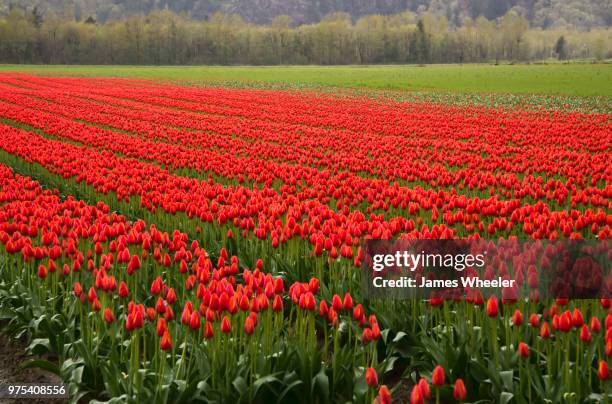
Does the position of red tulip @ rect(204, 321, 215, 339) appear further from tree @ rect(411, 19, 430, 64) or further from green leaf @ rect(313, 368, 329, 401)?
tree @ rect(411, 19, 430, 64)

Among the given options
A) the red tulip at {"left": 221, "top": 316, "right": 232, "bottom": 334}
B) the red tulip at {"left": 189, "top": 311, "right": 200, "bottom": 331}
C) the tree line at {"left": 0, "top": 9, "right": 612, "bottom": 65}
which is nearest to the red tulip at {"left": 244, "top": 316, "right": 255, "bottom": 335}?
the red tulip at {"left": 221, "top": 316, "right": 232, "bottom": 334}

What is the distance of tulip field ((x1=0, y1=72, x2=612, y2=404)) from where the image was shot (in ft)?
14.5

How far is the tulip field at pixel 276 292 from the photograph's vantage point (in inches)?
174

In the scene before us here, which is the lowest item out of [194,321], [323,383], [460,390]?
[323,383]

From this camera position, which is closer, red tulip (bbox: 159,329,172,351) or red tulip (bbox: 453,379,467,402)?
red tulip (bbox: 453,379,467,402)

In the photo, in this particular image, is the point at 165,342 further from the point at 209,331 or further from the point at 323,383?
the point at 323,383

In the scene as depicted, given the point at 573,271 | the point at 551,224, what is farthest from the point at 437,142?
the point at 573,271

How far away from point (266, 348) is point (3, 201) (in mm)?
6519

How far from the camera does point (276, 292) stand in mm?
4820

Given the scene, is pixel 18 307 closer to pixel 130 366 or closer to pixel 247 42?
pixel 130 366

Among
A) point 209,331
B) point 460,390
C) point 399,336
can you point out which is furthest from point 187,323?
point 460,390

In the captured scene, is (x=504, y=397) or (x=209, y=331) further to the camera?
(x=209, y=331)

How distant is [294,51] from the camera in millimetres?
146625

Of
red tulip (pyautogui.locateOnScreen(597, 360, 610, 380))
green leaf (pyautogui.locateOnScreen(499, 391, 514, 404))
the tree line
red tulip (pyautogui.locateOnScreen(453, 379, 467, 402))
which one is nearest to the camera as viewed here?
red tulip (pyautogui.locateOnScreen(453, 379, 467, 402))
